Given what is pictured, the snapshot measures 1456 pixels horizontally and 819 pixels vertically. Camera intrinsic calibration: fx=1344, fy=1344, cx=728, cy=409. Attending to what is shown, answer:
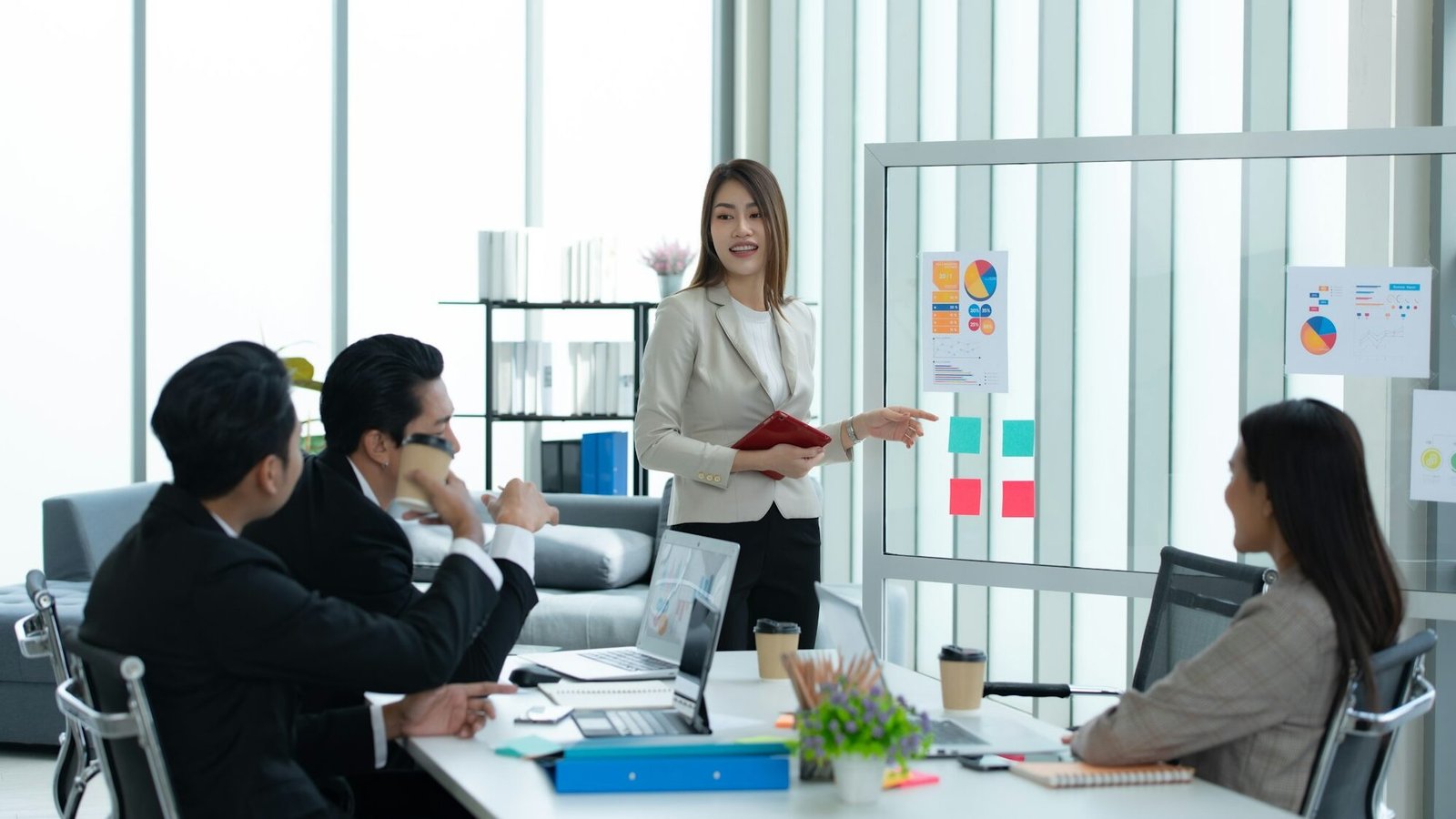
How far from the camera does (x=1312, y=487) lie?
1.87 meters

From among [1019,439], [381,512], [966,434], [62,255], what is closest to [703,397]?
[966,434]

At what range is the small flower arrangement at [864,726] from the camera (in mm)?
1683

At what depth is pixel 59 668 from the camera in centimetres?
240

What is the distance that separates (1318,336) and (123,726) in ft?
9.32

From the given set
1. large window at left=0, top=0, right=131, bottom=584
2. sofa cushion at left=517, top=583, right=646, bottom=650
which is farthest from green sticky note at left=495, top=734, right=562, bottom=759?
large window at left=0, top=0, right=131, bottom=584

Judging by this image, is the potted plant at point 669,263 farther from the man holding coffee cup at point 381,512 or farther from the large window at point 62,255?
the man holding coffee cup at point 381,512

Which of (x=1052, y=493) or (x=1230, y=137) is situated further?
(x=1052, y=493)

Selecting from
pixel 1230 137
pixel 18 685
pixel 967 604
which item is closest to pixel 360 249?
pixel 18 685

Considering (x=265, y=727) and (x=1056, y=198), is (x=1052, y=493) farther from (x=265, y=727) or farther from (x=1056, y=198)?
(x=265, y=727)

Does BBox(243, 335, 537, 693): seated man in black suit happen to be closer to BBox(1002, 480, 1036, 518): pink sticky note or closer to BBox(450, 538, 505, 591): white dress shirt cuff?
BBox(450, 538, 505, 591): white dress shirt cuff

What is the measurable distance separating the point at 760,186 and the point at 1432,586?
1919 mm

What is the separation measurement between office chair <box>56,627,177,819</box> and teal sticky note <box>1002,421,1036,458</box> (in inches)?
96.1

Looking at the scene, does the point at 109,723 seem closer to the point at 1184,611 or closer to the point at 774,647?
the point at 774,647

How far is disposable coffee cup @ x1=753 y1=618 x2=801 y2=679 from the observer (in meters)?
2.54
